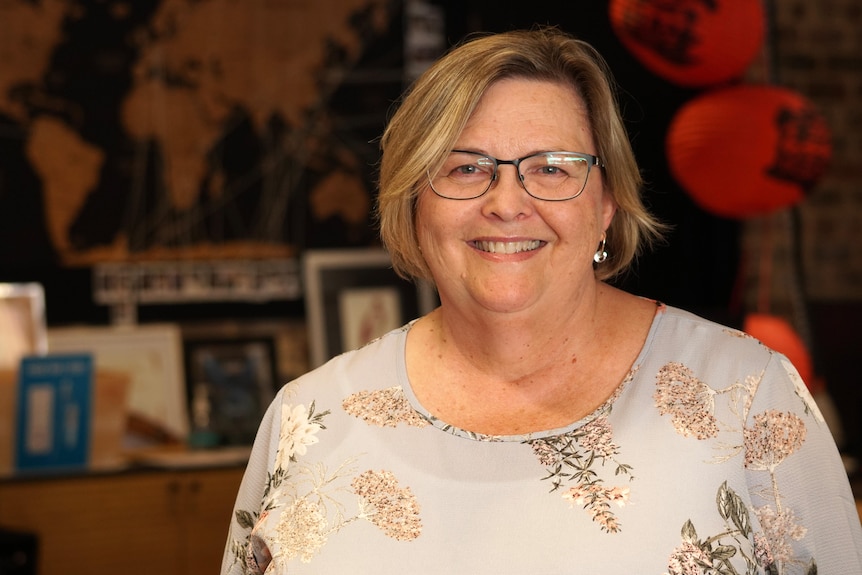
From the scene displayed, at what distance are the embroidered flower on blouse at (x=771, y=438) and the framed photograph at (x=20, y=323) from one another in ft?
9.56

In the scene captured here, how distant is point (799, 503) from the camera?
4.92 ft

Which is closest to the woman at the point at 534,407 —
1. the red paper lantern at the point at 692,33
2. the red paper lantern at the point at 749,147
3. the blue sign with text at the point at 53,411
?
the red paper lantern at the point at 692,33

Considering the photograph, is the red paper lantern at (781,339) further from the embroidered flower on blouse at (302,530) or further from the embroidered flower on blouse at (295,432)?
the embroidered flower on blouse at (302,530)

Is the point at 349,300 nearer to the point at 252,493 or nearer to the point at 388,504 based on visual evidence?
the point at 252,493

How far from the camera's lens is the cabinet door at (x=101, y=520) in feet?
A: 11.5

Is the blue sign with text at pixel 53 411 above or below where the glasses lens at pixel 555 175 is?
below

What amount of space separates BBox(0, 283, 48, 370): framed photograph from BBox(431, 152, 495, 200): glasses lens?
8.64ft

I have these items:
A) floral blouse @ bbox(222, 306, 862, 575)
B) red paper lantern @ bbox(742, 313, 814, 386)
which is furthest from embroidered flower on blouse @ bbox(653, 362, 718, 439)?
red paper lantern @ bbox(742, 313, 814, 386)

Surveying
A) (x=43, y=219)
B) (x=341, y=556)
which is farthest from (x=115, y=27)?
(x=341, y=556)

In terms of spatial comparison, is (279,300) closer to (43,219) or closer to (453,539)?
(43,219)

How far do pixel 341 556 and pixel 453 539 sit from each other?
5.9 inches

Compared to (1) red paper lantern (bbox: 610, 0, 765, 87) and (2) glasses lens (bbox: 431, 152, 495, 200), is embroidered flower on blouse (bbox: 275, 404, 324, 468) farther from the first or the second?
(1) red paper lantern (bbox: 610, 0, 765, 87)

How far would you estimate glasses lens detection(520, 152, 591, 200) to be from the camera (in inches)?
62.4

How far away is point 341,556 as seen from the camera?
1548 millimetres
